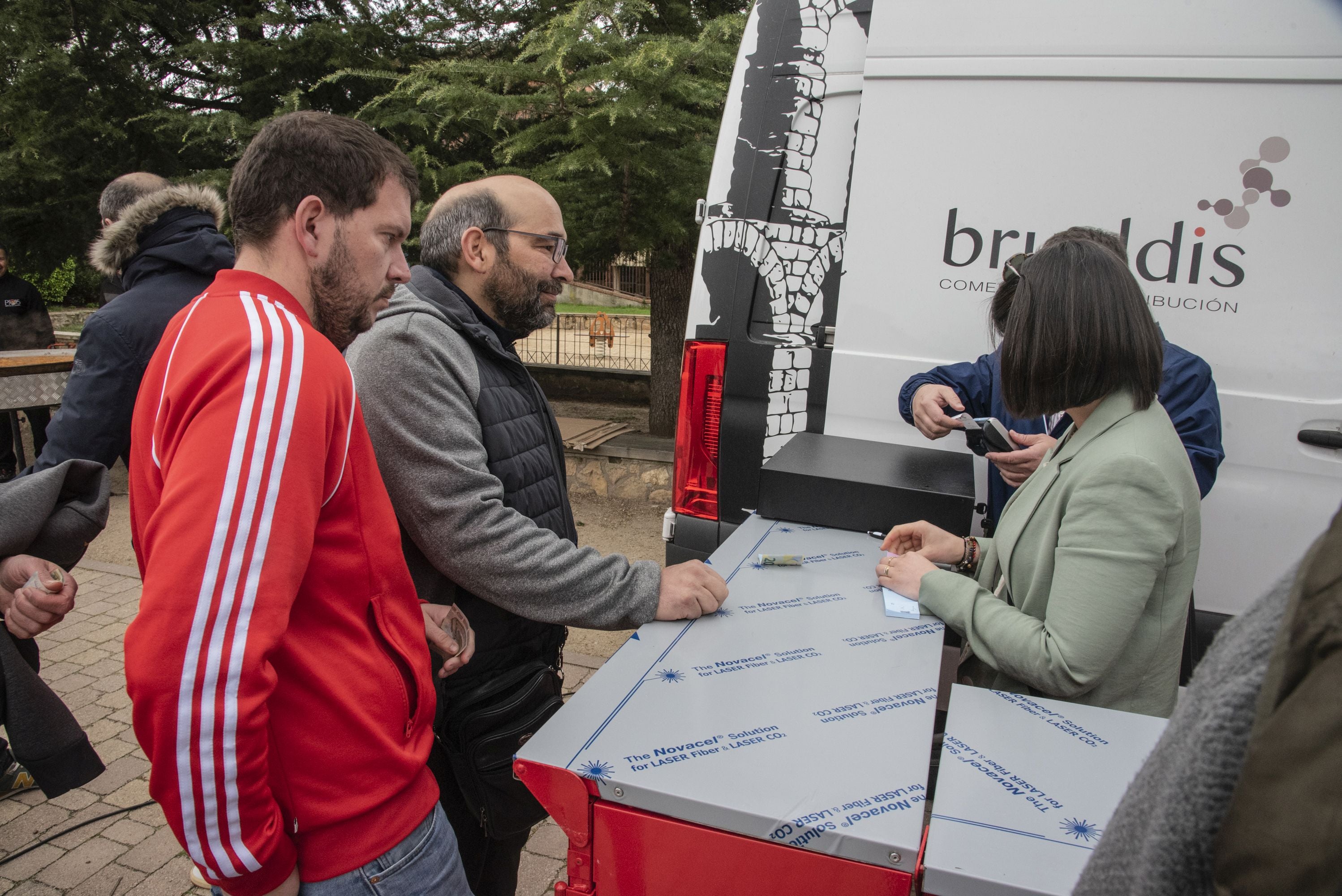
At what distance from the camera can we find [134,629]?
929mm

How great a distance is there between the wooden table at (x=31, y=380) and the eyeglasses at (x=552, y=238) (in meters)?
5.43

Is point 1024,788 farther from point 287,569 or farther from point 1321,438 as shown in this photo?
point 1321,438

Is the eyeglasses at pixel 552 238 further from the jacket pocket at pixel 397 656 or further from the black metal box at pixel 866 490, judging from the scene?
the jacket pocket at pixel 397 656

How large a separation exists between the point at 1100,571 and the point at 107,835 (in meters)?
3.21

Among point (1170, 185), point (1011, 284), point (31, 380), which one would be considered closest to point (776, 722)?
point (1011, 284)

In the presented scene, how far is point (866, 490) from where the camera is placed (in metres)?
2.12

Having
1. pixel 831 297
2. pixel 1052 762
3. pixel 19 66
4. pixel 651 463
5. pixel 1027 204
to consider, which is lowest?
pixel 651 463

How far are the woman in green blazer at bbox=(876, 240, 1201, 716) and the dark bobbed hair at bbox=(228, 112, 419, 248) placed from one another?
1216 millimetres

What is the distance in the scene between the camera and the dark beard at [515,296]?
1851 mm

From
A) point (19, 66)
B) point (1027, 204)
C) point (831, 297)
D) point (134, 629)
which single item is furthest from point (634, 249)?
point (134, 629)

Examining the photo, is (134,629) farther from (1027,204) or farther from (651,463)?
(651,463)

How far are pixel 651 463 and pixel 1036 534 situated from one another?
16.4ft

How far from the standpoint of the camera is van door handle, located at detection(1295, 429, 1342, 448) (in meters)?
2.16

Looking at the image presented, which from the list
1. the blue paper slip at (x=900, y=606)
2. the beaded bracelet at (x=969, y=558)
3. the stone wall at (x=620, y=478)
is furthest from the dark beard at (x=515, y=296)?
the stone wall at (x=620, y=478)
